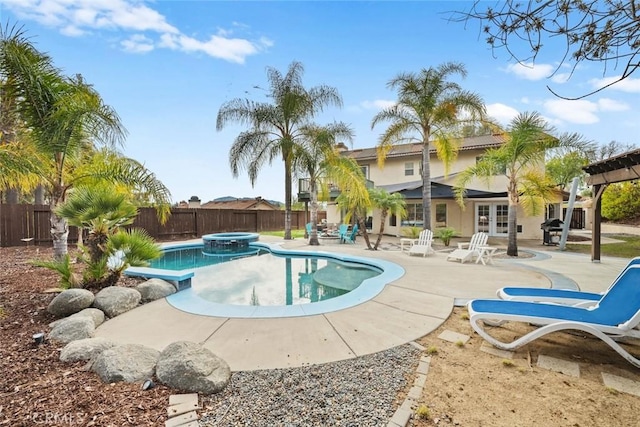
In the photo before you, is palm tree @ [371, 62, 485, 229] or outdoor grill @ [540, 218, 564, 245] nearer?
palm tree @ [371, 62, 485, 229]

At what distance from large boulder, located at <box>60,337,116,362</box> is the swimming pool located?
164 centimetres

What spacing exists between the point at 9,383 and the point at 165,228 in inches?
669

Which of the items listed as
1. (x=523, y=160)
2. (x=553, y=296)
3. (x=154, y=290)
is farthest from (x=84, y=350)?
(x=523, y=160)

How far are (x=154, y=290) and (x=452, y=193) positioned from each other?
1471 cm

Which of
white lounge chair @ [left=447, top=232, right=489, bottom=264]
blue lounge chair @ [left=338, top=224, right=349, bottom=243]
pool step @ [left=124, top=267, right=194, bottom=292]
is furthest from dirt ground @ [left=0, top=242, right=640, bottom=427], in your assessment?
blue lounge chair @ [left=338, top=224, right=349, bottom=243]

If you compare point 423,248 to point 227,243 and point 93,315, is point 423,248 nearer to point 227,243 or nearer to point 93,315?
point 93,315

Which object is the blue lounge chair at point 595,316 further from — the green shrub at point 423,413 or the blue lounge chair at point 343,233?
the blue lounge chair at point 343,233

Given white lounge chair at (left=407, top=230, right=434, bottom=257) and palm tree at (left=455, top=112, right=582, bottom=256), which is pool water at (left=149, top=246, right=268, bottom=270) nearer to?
white lounge chair at (left=407, top=230, right=434, bottom=257)

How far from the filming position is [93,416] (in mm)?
2395

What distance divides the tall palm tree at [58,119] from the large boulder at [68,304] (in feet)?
8.31

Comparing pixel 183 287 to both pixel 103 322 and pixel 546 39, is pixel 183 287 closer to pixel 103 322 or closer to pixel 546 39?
pixel 103 322

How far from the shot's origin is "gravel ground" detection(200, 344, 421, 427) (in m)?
2.46

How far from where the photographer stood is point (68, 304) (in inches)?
189

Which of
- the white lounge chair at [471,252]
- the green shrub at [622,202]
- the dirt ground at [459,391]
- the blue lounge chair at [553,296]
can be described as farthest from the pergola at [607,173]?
the green shrub at [622,202]
